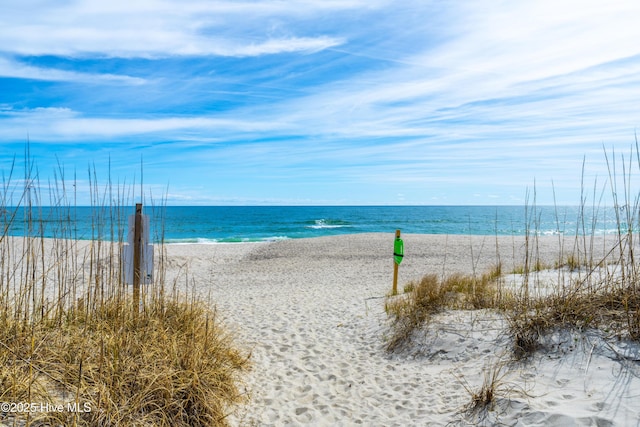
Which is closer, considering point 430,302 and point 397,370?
point 397,370

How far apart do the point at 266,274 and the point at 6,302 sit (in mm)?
8703

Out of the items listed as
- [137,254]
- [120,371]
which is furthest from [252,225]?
[120,371]

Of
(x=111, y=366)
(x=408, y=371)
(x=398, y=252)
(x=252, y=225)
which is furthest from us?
(x=252, y=225)

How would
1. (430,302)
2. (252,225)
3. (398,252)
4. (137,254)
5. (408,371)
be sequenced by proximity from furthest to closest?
(252,225) → (398,252) → (430,302) → (137,254) → (408,371)

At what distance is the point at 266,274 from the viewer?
12172mm

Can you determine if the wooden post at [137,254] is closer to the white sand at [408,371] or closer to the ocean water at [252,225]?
the ocean water at [252,225]

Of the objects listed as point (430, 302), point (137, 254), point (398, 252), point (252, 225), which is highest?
point (137, 254)

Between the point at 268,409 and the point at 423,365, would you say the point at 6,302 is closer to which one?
the point at 268,409

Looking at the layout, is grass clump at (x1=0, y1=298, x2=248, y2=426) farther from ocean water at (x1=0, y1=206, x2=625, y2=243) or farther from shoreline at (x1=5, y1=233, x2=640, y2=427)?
ocean water at (x1=0, y1=206, x2=625, y2=243)

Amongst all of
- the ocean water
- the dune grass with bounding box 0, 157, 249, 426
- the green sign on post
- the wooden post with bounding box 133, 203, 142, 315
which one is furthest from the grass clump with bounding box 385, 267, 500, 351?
the wooden post with bounding box 133, 203, 142, 315

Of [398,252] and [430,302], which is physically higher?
[398,252]

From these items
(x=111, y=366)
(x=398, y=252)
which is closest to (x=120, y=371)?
(x=111, y=366)

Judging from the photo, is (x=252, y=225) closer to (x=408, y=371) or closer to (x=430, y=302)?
(x=430, y=302)

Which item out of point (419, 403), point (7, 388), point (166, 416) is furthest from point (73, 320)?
point (419, 403)
